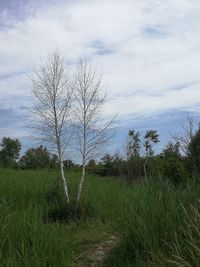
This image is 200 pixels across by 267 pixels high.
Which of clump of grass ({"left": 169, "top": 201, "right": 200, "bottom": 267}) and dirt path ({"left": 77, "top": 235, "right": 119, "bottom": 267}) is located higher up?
clump of grass ({"left": 169, "top": 201, "right": 200, "bottom": 267})

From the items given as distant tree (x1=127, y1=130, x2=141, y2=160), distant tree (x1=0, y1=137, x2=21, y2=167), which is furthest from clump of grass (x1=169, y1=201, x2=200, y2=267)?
distant tree (x1=0, y1=137, x2=21, y2=167)

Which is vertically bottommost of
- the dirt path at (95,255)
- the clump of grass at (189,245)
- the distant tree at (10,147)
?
the dirt path at (95,255)

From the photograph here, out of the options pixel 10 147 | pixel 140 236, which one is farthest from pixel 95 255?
pixel 10 147

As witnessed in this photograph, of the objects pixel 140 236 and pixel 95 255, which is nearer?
pixel 140 236

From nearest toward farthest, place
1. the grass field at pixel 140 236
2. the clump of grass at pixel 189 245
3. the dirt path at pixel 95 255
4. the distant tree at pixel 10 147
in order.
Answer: the clump of grass at pixel 189 245, the grass field at pixel 140 236, the dirt path at pixel 95 255, the distant tree at pixel 10 147

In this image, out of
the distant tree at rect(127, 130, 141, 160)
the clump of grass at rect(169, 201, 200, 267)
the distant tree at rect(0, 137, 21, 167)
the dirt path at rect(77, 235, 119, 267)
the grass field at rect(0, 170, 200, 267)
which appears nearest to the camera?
the clump of grass at rect(169, 201, 200, 267)

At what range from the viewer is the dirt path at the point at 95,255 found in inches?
343

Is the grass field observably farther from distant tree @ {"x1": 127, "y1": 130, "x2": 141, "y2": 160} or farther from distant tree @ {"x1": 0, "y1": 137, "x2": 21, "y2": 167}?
distant tree @ {"x1": 0, "y1": 137, "x2": 21, "y2": 167}

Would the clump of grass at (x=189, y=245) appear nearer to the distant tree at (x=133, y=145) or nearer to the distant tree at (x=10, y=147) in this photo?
the distant tree at (x=133, y=145)

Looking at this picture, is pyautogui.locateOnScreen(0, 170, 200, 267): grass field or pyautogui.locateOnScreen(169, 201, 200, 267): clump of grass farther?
pyautogui.locateOnScreen(0, 170, 200, 267): grass field

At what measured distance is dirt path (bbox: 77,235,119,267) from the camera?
870cm

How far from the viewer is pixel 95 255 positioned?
9.23m

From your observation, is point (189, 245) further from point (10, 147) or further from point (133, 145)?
point (10, 147)

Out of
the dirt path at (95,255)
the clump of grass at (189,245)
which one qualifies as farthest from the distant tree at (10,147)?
the clump of grass at (189,245)
